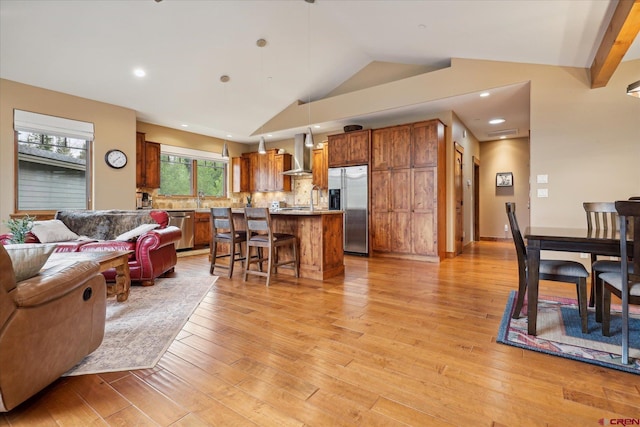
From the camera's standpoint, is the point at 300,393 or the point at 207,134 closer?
the point at 300,393

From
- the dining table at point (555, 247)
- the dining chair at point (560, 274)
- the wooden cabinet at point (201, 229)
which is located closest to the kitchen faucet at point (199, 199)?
the wooden cabinet at point (201, 229)

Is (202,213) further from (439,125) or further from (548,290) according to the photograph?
(548,290)

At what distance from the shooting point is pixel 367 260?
5.50m

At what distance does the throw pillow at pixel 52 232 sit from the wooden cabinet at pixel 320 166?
4605mm

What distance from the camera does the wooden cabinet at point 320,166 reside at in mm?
6926

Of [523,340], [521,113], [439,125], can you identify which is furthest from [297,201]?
[523,340]

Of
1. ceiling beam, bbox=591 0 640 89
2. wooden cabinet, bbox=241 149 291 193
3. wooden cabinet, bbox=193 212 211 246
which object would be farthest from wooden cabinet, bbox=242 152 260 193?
ceiling beam, bbox=591 0 640 89

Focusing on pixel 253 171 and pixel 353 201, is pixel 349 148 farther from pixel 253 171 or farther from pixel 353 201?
pixel 253 171

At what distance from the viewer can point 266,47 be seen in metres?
4.96

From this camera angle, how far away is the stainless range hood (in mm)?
7074

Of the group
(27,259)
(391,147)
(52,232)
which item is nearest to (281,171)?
(391,147)

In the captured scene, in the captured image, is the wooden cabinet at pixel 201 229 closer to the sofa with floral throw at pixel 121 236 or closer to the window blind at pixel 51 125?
the sofa with floral throw at pixel 121 236

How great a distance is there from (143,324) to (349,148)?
4743 mm

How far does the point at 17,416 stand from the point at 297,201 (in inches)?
261
